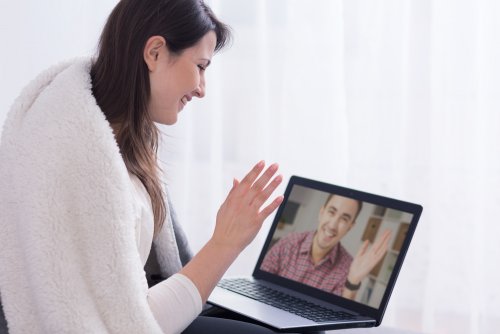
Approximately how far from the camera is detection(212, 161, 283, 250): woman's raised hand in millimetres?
1180

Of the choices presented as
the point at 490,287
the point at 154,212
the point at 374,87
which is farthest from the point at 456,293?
the point at 154,212

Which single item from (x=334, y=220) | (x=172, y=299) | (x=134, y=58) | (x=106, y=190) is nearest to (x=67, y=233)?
(x=106, y=190)

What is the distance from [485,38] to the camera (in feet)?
7.18

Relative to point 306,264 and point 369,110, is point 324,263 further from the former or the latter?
point 369,110

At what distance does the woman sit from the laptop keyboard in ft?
0.26

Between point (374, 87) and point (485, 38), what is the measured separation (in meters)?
0.32

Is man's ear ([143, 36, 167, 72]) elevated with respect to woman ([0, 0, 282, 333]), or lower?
elevated

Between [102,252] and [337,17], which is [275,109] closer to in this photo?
[337,17]

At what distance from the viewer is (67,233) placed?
1.06 m

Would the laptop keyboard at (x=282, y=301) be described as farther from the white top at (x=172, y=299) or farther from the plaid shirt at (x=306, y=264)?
the white top at (x=172, y=299)

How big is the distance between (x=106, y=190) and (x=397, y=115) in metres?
1.33

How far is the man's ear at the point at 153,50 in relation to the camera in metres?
1.20

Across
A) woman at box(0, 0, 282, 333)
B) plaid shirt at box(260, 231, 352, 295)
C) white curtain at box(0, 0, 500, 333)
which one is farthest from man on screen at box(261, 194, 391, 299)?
white curtain at box(0, 0, 500, 333)

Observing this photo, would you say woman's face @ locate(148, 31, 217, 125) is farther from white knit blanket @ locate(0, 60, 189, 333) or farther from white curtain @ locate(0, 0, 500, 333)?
white curtain @ locate(0, 0, 500, 333)
